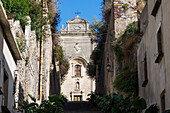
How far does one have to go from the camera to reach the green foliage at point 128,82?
52.9ft

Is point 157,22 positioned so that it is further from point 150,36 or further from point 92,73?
point 92,73

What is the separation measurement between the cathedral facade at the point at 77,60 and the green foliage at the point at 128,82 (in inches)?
1074

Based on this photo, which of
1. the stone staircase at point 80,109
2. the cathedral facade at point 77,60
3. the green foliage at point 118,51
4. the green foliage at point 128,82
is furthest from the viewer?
the cathedral facade at point 77,60

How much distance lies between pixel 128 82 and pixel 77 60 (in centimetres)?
2947

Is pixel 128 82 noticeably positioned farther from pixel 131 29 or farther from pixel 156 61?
pixel 156 61

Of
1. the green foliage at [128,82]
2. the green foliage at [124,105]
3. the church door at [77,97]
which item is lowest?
the green foliage at [124,105]

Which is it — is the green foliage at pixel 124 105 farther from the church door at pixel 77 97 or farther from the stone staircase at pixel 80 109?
the church door at pixel 77 97

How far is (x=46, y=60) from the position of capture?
937 inches

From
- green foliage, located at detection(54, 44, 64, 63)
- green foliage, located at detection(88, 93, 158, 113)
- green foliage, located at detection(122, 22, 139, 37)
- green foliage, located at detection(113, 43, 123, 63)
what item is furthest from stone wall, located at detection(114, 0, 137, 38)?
green foliage, located at detection(54, 44, 64, 63)

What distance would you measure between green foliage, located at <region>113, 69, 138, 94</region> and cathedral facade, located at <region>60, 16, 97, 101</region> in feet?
89.5

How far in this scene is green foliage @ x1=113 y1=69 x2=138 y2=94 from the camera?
16125mm

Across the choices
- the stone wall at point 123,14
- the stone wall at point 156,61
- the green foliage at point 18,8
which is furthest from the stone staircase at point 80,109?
the stone wall at point 156,61

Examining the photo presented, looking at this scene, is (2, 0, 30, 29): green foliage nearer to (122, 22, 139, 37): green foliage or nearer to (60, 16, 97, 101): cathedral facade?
(122, 22, 139, 37): green foliage

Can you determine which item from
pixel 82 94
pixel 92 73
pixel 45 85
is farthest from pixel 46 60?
pixel 82 94
